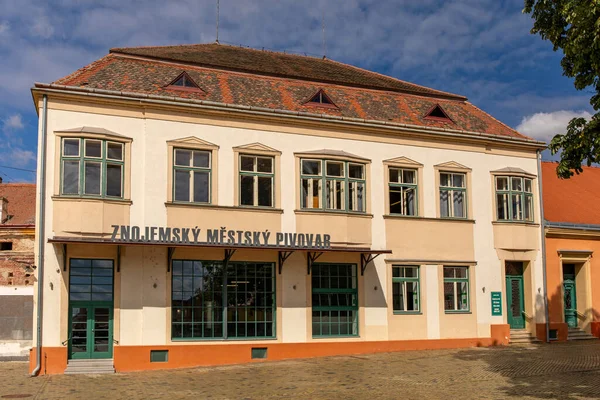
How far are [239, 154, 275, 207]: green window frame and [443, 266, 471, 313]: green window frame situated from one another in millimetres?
6866

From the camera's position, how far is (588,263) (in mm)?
26203

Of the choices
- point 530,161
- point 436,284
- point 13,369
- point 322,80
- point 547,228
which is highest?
point 322,80

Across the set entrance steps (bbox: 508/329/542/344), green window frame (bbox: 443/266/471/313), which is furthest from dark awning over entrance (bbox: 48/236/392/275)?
entrance steps (bbox: 508/329/542/344)

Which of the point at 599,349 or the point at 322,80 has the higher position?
the point at 322,80

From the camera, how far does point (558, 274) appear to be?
2553 centimetres

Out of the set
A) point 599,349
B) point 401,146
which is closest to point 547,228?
point 599,349

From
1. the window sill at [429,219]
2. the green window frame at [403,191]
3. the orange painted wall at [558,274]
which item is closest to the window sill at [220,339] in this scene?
the window sill at [429,219]

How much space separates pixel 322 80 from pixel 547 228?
32.6ft

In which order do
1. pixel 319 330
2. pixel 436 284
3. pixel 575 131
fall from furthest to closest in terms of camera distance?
pixel 436 284 < pixel 319 330 < pixel 575 131

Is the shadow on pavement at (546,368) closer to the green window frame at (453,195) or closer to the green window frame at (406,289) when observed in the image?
the green window frame at (406,289)

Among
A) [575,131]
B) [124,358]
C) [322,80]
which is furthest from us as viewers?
[322,80]

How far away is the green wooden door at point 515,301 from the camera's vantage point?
24.8 m

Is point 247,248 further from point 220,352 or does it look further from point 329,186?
point 329,186

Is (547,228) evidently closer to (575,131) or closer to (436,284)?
(436,284)
